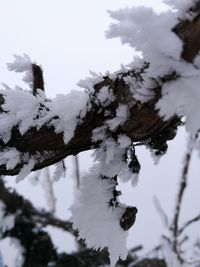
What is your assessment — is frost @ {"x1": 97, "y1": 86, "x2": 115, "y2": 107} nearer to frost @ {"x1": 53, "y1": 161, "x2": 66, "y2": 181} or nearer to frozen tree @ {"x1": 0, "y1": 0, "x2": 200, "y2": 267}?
frozen tree @ {"x1": 0, "y1": 0, "x2": 200, "y2": 267}

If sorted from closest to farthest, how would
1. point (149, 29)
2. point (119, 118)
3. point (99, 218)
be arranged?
point (149, 29), point (119, 118), point (99, 218)

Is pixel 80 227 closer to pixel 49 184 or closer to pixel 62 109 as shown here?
pixel 62 109

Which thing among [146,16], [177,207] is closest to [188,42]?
[146,16]

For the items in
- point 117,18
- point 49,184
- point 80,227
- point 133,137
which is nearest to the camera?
point 117,18

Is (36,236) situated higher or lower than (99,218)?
higher

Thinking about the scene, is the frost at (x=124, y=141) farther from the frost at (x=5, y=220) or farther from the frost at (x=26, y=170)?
the frost at (x=5, y=220)

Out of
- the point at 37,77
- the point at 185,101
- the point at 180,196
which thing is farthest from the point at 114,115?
the point at 180,196

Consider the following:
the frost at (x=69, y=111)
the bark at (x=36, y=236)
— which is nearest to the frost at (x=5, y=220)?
the bark at (x=36, y=236)

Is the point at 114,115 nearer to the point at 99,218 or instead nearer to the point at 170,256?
the point at 99,218
